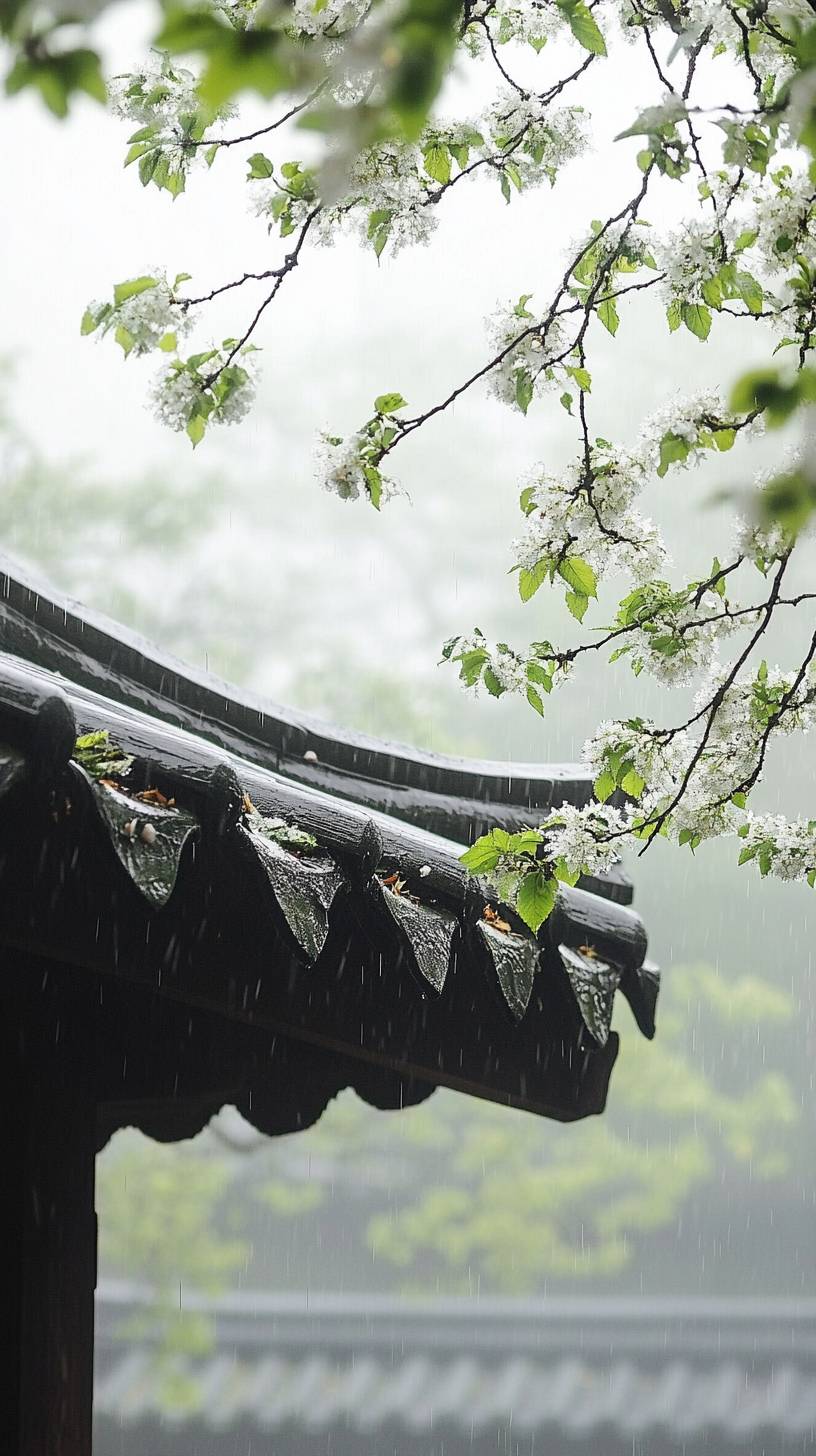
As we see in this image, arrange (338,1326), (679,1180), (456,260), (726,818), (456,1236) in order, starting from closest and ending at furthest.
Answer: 1. (726,818)
2. (338,1326)
3. (456,1236)
4. (679,1180)
5. (456,260)

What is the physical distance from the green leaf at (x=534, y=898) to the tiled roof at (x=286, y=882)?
0.39ft

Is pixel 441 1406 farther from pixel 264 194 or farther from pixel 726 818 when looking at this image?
pixel 264 194

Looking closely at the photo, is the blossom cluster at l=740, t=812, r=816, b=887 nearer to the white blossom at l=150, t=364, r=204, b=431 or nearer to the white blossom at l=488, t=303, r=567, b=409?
the white blossom at l=488, t=303, r=567, b=409

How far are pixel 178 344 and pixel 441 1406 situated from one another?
9.05 meters

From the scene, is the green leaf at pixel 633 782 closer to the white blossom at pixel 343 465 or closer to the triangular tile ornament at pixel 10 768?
the white blossom at pixel 343 465

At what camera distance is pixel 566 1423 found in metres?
9.02

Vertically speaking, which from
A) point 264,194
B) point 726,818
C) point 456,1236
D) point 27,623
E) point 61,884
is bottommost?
point 456,1236

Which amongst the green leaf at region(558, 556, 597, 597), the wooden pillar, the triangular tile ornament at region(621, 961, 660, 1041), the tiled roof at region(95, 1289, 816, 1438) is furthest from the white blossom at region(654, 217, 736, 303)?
the tiled roof at region(95, 1289, 816, 1438)

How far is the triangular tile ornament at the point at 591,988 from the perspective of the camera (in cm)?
225

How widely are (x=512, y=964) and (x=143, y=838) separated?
2.56 ft

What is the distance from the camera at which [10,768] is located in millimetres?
1368

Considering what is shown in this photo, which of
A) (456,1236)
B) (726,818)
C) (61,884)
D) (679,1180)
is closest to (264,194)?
(61,884)

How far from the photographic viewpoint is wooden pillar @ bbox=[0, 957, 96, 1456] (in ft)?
6.16

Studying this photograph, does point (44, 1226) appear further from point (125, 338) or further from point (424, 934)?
point (125, 338)
